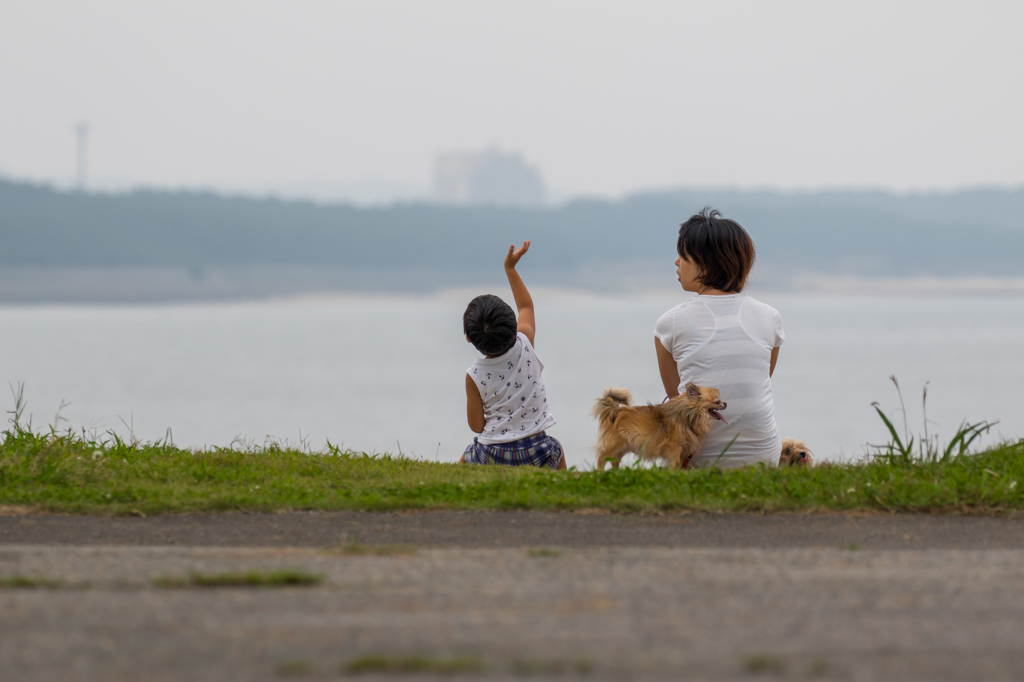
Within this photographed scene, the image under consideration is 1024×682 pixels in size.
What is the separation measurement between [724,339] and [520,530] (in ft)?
4.82

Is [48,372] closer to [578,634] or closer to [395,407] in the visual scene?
[395,407]

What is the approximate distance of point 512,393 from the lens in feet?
21.5

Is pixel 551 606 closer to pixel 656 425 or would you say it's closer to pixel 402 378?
pixel 656 425

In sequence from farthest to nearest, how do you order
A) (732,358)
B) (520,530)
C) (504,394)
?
1. (504,394)
2. (732,358)
3. (520,530)

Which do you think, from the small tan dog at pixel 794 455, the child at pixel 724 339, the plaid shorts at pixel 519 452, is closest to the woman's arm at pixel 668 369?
the child at pixel 724 339

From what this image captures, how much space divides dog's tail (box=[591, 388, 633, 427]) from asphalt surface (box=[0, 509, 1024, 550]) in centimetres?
68

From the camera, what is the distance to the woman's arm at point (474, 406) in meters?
6.55

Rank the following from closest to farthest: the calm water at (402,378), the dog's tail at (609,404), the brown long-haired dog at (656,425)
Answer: the brown long-haired dog at (656,425), the dog's tail at (609,404), the calm water at (402,378)

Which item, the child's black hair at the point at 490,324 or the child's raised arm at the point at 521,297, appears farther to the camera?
the child's raised arm at the point at 521,297

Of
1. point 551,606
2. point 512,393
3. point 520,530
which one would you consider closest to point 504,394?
point 512,393

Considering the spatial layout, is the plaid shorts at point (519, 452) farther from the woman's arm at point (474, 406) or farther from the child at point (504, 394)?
the woman's arm at point (474, 406)

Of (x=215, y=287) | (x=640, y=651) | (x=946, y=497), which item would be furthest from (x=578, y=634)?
(x=215, y=287)

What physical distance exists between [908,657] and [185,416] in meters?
33.3

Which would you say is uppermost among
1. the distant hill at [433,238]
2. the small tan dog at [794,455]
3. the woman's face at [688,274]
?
the distant hill at [433,238]
